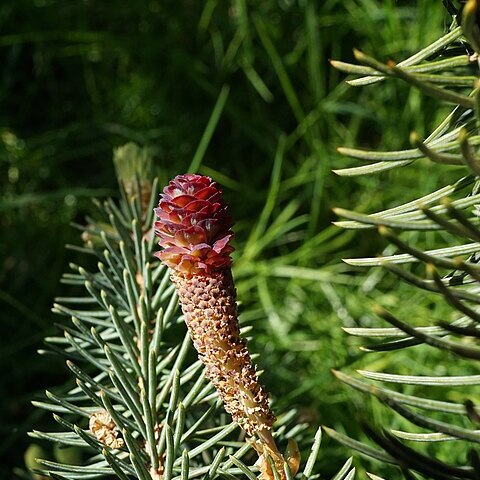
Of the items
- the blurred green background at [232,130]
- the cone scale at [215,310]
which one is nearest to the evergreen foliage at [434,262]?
the cone scale at [215,310]

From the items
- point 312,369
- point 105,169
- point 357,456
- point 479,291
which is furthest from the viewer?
point 105,169

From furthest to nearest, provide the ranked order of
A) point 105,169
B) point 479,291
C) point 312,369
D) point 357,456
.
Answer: point 105,169
point 312,369
point 357,456
point 479,291

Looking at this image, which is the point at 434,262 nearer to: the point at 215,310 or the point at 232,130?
the point at 215,310

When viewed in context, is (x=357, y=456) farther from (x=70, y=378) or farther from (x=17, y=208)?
(x=17, y=208)

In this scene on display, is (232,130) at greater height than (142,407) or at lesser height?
greater

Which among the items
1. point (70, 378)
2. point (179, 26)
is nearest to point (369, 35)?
point (179, 26)

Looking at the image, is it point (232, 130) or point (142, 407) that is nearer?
point (142, 407)

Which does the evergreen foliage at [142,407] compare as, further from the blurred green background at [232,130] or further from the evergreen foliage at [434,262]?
the blurred green background at [232,130]

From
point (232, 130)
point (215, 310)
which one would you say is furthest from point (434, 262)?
point (232, 130)
